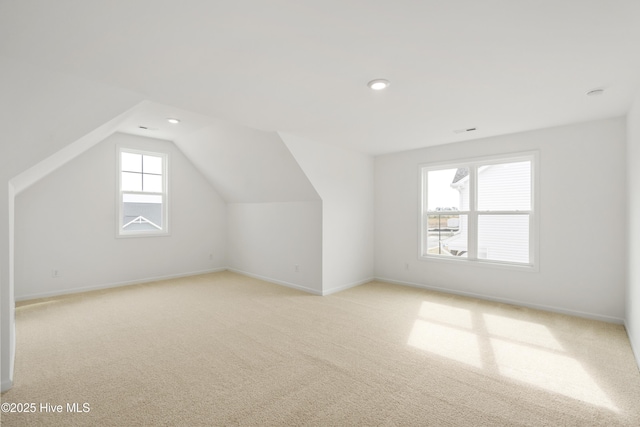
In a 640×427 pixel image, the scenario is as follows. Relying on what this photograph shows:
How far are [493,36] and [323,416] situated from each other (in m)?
2.60

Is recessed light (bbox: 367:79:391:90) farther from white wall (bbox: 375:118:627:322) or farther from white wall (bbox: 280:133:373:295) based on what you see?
white wall (bbox: 375:118:627:322)

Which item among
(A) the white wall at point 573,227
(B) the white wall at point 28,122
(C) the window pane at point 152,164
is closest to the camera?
(B) the white wall at point 28,122

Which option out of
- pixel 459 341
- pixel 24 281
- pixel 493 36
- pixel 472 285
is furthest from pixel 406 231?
pixel 24 281

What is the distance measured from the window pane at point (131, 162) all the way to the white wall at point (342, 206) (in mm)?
3055

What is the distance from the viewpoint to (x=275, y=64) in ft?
7.35

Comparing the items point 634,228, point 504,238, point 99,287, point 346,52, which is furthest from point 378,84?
point 99,287

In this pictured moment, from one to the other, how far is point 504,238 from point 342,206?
2.43 m

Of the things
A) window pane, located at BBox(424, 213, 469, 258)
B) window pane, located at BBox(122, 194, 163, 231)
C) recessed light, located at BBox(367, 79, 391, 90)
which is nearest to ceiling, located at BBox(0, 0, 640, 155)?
recessed light, located at BBox(367, 79, 391, 90)

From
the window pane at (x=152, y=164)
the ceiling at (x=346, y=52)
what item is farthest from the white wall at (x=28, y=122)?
the window pane at (x=152, y=164)

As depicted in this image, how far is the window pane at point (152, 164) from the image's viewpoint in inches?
217

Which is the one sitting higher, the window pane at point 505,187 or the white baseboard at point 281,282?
the window pane at point 505,187

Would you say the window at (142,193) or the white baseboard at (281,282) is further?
the window at (142,193)

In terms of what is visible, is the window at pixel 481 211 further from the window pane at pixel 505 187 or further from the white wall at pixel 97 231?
the white wall at pixel 97 231

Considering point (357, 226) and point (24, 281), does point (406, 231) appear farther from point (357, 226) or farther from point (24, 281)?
point (24, 281)
